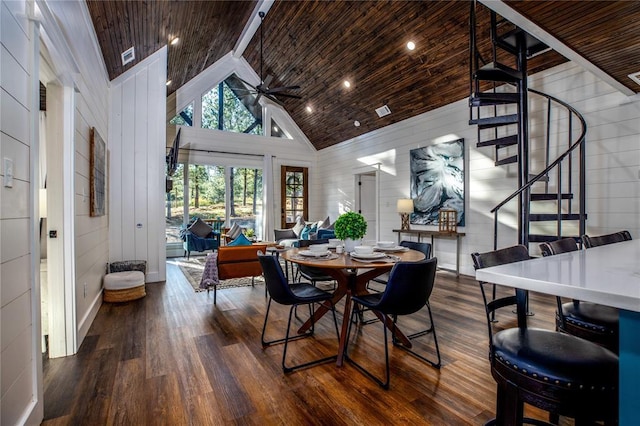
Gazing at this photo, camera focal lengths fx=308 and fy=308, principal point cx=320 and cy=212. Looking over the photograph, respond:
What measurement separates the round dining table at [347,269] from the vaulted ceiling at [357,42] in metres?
2.04

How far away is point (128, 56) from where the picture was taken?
13.8 feet

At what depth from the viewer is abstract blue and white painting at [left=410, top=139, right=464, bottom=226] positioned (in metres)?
5.20

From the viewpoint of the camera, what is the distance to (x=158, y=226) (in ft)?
15.8

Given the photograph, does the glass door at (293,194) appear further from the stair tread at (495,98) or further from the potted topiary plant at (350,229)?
the potted topiary plant at (350,229)

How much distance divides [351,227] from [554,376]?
1.71m

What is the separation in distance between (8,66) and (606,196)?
5.33 metres

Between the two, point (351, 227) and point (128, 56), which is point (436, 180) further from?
point (128, 56)

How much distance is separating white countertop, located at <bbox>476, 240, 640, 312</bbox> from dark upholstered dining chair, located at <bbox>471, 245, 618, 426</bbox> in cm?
28

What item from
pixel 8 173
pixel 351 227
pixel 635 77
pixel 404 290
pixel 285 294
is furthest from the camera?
pixel 635 77

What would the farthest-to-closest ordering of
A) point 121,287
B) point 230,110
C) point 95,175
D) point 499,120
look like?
1. point 230,110
2. point 121,287
3. point 499,120
4. point 95,175

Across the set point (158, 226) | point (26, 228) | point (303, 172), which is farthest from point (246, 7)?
point (26, 228)

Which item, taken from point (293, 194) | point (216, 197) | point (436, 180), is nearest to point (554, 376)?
point (436, 180)

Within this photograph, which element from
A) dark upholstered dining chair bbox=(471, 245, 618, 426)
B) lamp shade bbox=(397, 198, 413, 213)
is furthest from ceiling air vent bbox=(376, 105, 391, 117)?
dark upholstered dining chair bbox=(471, 245, 618, 426)

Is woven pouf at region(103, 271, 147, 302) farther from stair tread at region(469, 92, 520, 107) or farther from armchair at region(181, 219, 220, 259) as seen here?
stair tread at region(469, 92, 520, 107)
